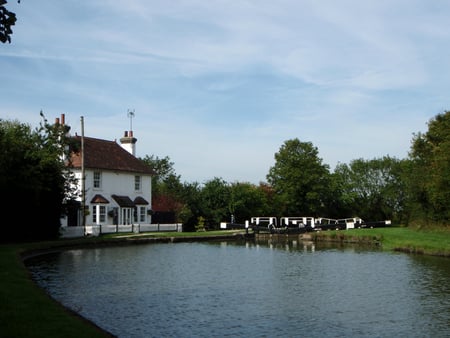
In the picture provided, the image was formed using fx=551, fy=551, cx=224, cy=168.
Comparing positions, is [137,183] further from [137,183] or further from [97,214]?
[97,214]

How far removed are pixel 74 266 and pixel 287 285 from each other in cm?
983

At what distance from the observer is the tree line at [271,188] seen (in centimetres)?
3362

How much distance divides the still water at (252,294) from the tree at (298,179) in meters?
37.2

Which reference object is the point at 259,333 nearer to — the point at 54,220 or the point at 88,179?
the point at 54,220

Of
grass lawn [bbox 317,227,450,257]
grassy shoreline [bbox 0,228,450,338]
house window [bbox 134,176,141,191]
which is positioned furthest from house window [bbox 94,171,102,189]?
grass lawn [bbox 317,227,450,257]

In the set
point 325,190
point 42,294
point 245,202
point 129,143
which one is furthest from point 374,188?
point 42,294

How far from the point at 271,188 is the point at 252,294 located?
177 feet

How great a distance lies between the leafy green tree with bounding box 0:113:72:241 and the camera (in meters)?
32.3

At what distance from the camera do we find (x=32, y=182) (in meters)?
33.0

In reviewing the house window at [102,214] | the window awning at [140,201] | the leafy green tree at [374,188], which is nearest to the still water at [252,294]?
the house window at [102,214]

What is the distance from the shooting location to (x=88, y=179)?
4856cm

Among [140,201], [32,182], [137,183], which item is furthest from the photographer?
[137,183]

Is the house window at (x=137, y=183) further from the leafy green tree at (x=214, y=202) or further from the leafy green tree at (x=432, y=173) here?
the leafy green tree at (x=432, y=173)

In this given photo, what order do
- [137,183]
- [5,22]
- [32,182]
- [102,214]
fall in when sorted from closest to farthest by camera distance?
[5,22], [32,182], [102,214], [137,183]
